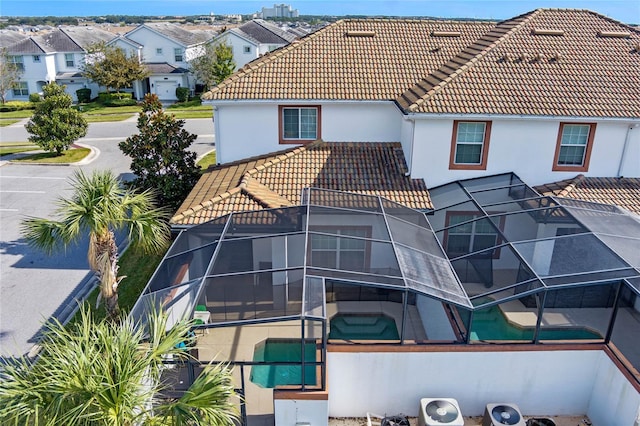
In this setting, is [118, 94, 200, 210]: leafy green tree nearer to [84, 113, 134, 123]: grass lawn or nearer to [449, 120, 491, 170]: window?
[449, 120, 491, 170]: window

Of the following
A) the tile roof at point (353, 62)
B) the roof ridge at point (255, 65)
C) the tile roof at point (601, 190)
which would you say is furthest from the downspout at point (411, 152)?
the roof ridge at point (255, 65)

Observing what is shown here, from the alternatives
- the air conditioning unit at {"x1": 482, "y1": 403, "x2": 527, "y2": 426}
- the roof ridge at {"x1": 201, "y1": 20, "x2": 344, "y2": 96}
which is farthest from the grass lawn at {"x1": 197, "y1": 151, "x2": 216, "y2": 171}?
the air conditioning unit at {"x1": 482, "y1": 403, "x2": 527, "y2": 426}

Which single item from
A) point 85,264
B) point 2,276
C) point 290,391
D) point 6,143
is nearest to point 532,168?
point 290,391

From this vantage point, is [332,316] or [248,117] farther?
[248,117]

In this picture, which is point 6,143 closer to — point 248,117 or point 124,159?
point 124,159

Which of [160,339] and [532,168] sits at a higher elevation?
[532,168]

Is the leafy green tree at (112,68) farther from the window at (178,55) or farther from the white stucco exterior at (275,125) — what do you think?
the white stucco exterior at (275,125)
